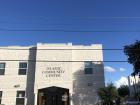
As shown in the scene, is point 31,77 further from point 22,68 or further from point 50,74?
point 50,74

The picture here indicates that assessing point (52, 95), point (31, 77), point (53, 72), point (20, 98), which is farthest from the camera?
point (52, 95)

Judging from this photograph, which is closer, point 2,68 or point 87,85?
point 87,85

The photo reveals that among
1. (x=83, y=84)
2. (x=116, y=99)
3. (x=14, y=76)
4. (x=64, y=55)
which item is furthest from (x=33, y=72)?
(x=116, y=99)

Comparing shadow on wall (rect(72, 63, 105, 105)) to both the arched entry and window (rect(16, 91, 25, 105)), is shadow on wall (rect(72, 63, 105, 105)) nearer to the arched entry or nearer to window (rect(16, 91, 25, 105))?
the arched entry

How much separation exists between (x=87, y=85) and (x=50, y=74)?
4.91m

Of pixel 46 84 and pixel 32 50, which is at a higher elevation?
pixel 32 50

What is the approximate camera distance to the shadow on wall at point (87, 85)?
2944 centimetres

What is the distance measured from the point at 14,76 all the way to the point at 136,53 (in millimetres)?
16559

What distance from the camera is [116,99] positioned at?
31.2 metres

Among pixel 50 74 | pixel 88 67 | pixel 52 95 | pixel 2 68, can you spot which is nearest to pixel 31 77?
pixel 50 74

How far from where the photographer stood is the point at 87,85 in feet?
98.6

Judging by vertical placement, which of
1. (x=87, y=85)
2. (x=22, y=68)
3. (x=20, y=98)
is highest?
(x=22, y=68)

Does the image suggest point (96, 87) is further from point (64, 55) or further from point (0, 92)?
point (0, 92)

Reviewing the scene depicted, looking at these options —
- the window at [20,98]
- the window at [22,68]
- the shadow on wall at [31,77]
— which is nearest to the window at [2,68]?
the window at [22,68]
